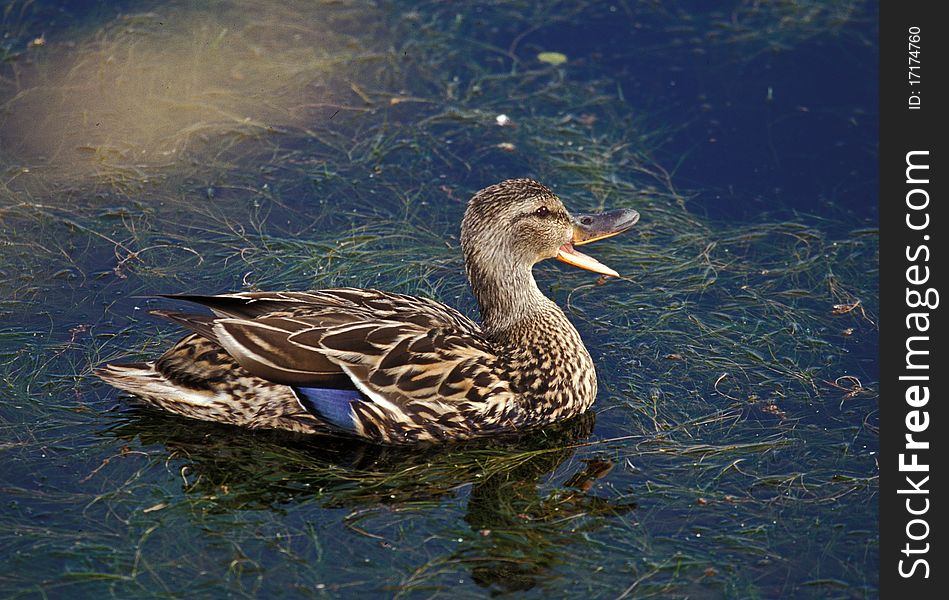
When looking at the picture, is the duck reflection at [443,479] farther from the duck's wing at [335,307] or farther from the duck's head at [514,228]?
the duck's head at [514,228]

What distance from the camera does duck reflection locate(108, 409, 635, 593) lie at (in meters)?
6.59

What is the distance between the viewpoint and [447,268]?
8.81m

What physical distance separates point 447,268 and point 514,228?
1351 millimetres

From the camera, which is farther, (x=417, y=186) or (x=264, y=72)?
(x=264, y=72)

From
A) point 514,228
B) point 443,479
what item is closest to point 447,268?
point 514,228

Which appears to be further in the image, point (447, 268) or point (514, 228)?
point (447, 268)

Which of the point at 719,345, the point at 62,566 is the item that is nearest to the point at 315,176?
the point at 719,345

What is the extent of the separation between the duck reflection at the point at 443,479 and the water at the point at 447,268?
20 millimetres

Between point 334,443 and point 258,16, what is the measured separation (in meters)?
5.29

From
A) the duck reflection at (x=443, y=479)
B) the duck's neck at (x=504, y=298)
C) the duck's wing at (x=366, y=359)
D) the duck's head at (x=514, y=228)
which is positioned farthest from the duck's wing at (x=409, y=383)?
the duck's head at (x=514, y=228)

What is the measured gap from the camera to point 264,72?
10656 mm

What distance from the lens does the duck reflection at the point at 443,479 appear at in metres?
6.59

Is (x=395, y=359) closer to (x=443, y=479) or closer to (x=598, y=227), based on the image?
(x=443, y=479)

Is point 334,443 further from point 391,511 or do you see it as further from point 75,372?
point 75,372
